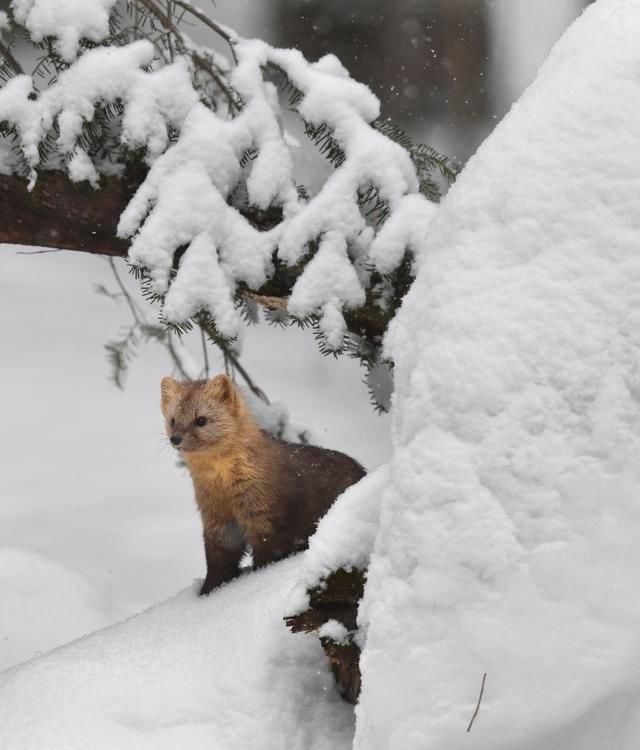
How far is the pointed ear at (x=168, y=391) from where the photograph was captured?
14.0 ft

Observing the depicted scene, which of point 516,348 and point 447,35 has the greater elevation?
point 447,35

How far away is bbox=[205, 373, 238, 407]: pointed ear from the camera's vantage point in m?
4.18

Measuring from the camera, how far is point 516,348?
191cm

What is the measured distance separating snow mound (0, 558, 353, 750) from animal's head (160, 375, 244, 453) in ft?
3.19

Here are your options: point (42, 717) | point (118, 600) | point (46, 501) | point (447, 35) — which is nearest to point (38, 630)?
point (118, 600)

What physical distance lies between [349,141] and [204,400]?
4.28 feet

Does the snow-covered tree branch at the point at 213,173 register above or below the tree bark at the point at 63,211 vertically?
above

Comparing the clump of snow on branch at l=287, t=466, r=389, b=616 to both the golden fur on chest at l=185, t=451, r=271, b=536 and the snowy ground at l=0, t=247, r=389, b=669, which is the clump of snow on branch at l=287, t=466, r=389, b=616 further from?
the snowy ground at l=0, t=247, r=389, b=669

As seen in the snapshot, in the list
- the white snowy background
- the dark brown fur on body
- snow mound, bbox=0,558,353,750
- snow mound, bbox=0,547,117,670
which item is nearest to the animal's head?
the dark brown fur on body

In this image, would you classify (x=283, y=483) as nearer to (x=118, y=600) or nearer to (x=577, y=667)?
(x=577, y=667)

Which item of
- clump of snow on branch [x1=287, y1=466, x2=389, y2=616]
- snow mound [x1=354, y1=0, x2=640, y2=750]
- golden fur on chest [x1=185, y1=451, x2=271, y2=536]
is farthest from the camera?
golden fur on chest [x1=185, y1=451, x2=271, y2=536]

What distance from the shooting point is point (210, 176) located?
143 inches

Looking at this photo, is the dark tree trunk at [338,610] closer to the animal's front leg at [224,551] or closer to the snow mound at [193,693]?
the snow mound at [193,693]

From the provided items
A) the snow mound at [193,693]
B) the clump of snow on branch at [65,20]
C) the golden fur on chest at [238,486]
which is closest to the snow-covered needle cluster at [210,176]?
the clump of snow on branch at [65,20]
